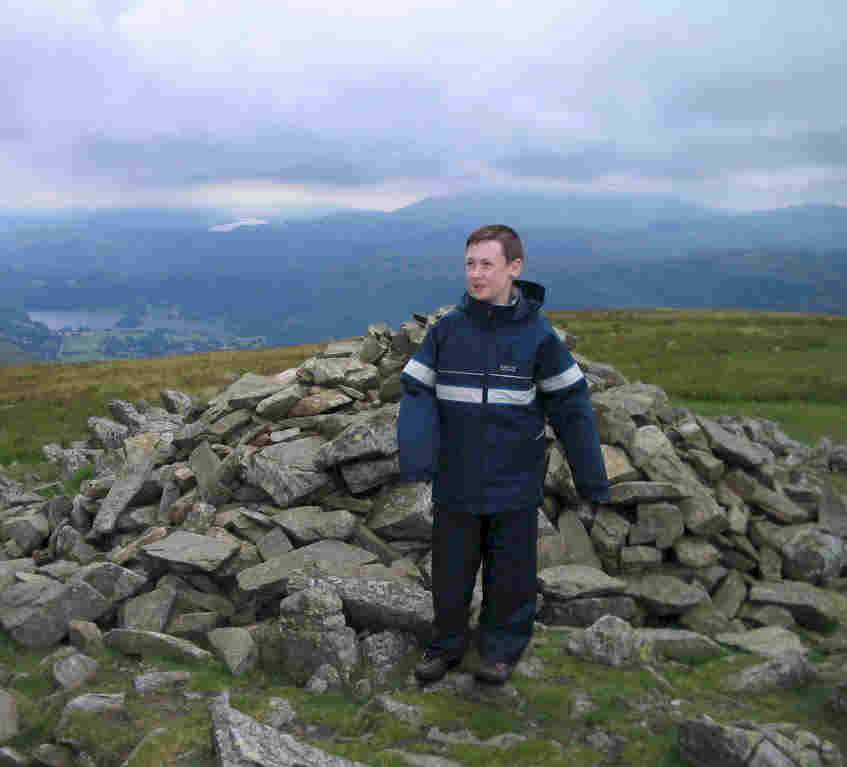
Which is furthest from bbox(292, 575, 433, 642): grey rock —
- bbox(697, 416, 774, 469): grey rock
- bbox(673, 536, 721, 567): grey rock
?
bbox(697, 416, 774, 469): grey rock

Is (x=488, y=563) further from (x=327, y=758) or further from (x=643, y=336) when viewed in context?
(x=643, y=336)

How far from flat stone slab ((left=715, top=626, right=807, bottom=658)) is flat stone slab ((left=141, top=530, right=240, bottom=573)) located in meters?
6.68

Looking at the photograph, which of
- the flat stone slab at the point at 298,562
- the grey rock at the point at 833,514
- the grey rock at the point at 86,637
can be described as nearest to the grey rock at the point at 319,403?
the flat stone slab at the point at 298,562

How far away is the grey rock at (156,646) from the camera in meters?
7.77

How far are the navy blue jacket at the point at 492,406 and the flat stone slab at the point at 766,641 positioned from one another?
3653 millimetres

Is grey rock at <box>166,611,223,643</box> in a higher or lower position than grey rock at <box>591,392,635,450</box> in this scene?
lower

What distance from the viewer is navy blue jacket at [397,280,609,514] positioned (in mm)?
6398

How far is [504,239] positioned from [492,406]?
1.57 metres

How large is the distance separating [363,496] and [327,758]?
18.0ft

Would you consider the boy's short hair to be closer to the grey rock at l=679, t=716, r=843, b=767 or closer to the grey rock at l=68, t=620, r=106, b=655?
the grey rock at l=679, t=716, r=843, b=767

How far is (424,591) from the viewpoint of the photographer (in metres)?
7.96

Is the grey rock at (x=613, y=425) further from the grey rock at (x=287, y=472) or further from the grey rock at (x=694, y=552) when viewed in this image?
the grey rock at (x=287, y=472)

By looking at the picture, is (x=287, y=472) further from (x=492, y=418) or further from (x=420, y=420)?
(x=492, y=418)

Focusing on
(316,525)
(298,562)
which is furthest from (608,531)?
(298,562)
